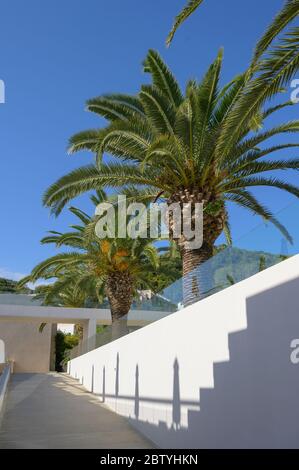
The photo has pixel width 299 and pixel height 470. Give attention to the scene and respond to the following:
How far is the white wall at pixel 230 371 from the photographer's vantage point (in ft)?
13.2

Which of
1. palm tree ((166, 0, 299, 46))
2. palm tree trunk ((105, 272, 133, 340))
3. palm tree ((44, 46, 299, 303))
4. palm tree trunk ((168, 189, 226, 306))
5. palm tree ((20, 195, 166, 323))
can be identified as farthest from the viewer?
palm tree trunk ((105, 272, 133, 340))

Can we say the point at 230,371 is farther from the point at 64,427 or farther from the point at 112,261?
the point at 112,261

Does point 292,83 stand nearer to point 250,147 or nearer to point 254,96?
point 254,96

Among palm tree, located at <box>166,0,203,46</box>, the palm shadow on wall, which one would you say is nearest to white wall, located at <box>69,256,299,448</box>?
the palm shadow on wall

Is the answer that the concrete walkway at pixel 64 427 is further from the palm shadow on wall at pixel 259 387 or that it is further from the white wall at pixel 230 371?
the palm shadow on wall at pixel 259 387

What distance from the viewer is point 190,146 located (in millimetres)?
9484

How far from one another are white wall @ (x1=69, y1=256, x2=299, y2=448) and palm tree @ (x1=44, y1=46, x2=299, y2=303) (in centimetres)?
184

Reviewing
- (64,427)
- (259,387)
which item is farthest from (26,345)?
(259,387)

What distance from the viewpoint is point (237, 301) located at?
509cm

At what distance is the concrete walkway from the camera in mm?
7160

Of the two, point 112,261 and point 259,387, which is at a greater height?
point 112,261

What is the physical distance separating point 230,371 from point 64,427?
5.08 metres

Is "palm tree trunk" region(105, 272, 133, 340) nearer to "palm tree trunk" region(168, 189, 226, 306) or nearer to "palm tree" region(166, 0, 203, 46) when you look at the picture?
"palm tree trunk" region(168, 189, 226, 306)

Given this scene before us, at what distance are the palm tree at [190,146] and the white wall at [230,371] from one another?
6.04ft
